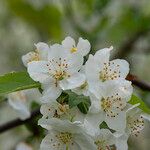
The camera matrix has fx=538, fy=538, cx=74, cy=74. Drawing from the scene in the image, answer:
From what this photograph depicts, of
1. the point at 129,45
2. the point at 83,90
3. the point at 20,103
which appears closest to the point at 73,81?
the point at 83,90

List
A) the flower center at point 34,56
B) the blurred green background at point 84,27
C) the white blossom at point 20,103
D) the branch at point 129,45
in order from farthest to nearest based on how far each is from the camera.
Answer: the branch at point 129,45 < the blurred green background at point 84,27 < the white blossom at point 20,103 < the flower center at point 34,56

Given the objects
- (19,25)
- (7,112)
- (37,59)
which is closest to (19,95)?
(37,59)

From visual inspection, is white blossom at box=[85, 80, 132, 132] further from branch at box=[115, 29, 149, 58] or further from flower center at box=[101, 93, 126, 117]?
branch at box=[115, 29, 149, 58]

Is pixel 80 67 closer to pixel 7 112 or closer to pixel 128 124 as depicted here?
pixel 128 124

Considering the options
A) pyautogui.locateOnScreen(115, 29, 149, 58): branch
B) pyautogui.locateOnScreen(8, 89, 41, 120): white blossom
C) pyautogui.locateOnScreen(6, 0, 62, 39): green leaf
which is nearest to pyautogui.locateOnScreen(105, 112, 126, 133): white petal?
pyautogui.locateOnScreen(8, 89, 41, 120): white blossom

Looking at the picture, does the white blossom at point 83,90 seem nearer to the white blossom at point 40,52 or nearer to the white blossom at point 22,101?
the white blossom at point 40,52

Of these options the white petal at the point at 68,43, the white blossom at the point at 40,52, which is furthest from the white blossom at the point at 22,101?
the white petal at the point at 68,43
